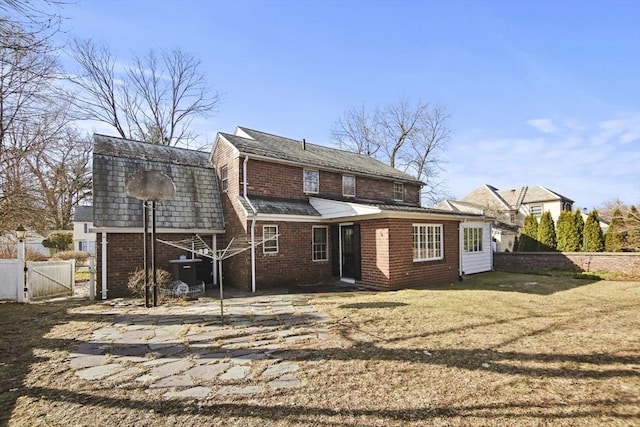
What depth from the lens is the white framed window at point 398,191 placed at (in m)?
18.0

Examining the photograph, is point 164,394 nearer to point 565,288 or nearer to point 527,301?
point 527,301

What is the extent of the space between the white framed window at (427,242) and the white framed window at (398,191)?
536cm

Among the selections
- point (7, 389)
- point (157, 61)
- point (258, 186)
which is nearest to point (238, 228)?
point (258, 186)

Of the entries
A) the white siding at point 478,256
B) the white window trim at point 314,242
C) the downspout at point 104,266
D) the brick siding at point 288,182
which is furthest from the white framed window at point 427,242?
the downspout at point 104,266

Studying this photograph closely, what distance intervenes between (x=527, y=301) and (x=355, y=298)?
4.72 meters

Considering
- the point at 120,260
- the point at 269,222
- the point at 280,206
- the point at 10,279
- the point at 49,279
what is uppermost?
the point at 280,206

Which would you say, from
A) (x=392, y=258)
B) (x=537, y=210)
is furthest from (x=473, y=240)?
(x=537, y=210)

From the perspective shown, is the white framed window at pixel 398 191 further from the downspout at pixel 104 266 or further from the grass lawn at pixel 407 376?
the downspout at pixel 104 266

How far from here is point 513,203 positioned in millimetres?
34938

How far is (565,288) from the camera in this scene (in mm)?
11305

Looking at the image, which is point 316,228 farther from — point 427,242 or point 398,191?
point 398,191

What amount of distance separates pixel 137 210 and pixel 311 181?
265 inches

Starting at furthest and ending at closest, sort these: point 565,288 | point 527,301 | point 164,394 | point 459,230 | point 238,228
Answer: point 459,230, point 238,228, point 565,288, point 527,301, point 164,394

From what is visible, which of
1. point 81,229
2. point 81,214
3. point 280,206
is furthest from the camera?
point 81,229
